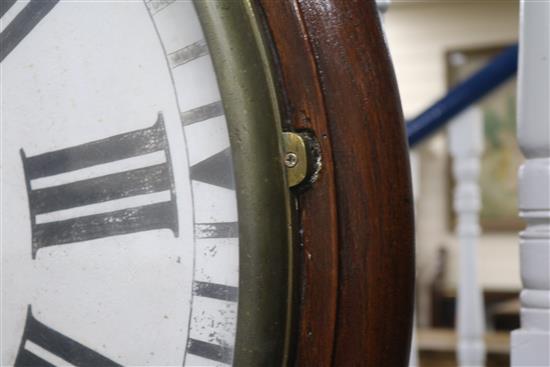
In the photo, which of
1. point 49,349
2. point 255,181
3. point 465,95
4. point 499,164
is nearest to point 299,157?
point 255,181

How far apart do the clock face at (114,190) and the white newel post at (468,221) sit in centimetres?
121

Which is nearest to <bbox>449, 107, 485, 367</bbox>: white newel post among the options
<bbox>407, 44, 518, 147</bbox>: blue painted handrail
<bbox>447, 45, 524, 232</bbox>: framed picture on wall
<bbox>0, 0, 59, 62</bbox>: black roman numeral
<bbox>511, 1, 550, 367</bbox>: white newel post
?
<bbox>407, 44, 518, 147</bbox>: blue painted handrail

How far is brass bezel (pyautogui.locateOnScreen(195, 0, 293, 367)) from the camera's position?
1.22 feet

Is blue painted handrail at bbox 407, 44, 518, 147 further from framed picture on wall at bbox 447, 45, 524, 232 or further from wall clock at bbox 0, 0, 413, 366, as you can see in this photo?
framed picture on wall at bbox 447, 45, 524, 232

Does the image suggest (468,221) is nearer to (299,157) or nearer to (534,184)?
(534,184)

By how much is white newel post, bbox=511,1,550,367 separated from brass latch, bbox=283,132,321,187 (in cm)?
23

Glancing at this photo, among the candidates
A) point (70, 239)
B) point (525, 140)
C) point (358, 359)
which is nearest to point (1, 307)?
point (70, 239)

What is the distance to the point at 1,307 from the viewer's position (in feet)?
1.51

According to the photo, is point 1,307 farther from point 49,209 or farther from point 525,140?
point 525,140

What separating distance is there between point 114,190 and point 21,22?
11 cm

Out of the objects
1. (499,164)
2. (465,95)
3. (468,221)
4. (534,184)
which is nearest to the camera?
(534,184)

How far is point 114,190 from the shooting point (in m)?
0.42

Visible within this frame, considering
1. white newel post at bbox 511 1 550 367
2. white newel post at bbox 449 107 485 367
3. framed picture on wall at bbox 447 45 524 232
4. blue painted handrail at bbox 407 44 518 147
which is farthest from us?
framed picture on wall at bbox 447 45 524 232

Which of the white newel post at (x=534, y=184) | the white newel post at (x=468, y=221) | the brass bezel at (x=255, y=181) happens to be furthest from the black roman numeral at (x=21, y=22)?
the white newel post at (x=468, y=221)
